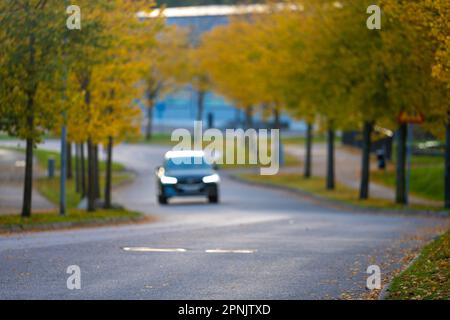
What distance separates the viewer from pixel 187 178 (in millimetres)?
A: 37562

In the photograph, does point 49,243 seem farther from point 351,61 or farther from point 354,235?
point 351,61

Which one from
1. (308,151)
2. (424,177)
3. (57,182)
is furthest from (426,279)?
(308,151)

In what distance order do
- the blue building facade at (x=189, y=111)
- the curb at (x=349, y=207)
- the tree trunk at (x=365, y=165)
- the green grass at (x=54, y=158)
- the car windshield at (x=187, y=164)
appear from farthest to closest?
the blue building facade at (x=189, y=111)
the green grass at (x=54, y=158)
the tree trunk at (x=365, y=165)
the car windshield at (x=187, y=164)
the curb at (x=349, y=207)

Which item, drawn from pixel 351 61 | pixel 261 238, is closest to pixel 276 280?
pixel 261 238

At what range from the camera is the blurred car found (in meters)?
37.6

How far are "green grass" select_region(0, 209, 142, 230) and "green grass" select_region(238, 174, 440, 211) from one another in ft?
30.1

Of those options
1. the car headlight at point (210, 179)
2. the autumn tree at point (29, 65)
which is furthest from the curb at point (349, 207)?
the autumn tree at point (29, 65)

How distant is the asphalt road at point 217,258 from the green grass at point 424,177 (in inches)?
505

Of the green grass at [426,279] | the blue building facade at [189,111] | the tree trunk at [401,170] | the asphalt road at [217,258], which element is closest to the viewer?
the green grass at [426,279]

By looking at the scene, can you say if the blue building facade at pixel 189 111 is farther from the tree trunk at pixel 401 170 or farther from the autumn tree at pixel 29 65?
the autumn tree at pixel 29 65

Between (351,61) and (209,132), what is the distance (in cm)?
4431

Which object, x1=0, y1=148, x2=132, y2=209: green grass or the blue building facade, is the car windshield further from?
the blue building facade

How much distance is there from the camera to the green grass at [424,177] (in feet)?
138

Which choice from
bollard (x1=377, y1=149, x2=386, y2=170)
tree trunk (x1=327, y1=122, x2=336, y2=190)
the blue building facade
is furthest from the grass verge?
the blue building facade
